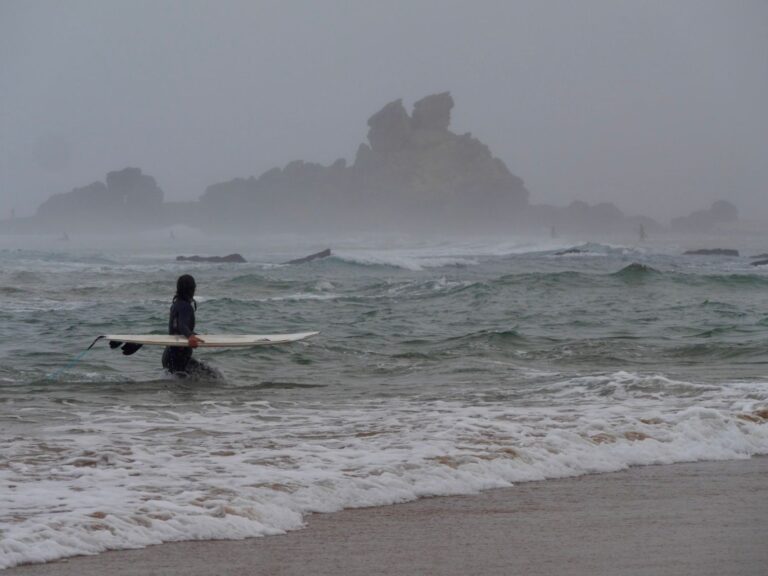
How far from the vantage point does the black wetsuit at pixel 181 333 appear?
10.4 meters

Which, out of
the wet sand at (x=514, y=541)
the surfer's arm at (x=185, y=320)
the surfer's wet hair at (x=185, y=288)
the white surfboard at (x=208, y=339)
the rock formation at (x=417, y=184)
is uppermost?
the rock formation at (x=417, y=184)

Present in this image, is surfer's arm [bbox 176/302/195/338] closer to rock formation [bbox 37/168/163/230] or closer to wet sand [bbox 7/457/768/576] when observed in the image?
wet sand [bbox 7/457/768/576]

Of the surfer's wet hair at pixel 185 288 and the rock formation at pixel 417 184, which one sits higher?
the rock formation at pixel 417 184

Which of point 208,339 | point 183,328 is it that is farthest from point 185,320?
point 208,339

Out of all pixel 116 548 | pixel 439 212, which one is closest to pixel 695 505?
pixel 116 548

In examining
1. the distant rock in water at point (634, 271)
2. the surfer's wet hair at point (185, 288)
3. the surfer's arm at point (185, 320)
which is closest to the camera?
the surfer's wet hair at point (185, 288)

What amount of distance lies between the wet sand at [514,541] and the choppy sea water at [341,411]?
22 centimetres

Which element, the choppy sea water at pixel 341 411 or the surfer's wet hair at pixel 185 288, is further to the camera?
the surfer's wet hair at pixel 185 288

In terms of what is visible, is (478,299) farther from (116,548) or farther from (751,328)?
(116,548)

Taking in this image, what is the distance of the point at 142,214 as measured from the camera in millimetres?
156250

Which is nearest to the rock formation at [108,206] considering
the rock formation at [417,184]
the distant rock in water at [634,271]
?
the rock formation at [417,184]

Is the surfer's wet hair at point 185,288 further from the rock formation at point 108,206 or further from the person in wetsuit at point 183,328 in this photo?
the rock formation at point 108,206

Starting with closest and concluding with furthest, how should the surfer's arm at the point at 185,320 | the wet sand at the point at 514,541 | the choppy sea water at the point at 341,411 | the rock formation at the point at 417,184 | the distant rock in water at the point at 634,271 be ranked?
the wet sand at the point at 514,541, the choppy sea water at the point at 341,411, the surfer's arm at the point at 185,320, the distant rock in water at the point at 634,271, the rock formation at the point at 417,184

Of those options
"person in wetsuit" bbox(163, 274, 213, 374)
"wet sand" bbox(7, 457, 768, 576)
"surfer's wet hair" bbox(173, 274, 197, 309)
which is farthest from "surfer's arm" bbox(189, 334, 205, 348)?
"wet sand" bbox(7, 457, 768, 576)
